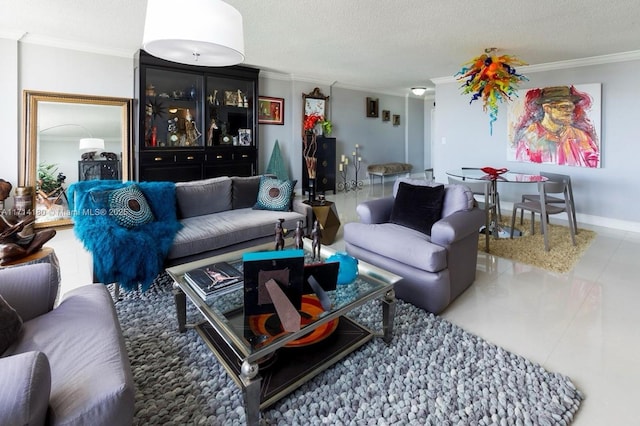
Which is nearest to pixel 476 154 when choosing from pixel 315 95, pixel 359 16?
pixel 315 95

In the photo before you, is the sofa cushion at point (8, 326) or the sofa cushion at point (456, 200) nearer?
the sofa cushion at point (8, 326)

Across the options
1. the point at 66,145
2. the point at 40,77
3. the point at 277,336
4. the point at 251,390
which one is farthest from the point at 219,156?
the point at 251,390

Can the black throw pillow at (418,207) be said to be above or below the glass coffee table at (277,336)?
above

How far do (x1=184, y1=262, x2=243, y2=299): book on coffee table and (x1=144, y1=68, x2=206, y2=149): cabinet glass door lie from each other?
346cm

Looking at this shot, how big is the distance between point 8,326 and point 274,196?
2.53 m

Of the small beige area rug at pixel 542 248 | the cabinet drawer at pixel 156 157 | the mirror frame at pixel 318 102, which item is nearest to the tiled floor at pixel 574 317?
the small beige area rug at pixel 542 248

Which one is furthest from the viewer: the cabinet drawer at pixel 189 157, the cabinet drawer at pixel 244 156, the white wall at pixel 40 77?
the cabinet drawer at pixel 244 156

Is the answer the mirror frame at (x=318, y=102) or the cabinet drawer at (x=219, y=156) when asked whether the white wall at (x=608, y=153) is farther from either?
the cabinet drawer at (x=219, y=156)

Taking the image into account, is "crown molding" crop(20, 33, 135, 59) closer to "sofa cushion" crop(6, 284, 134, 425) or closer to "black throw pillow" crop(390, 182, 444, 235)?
"sofa cushion" crop(6, 284, 134, 425)

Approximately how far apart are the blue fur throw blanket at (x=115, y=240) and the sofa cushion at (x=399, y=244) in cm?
147

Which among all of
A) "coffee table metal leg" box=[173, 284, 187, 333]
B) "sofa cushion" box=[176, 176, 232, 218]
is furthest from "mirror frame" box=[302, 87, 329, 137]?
"coffee table metal leg" box=[173, 284, 187, 333]

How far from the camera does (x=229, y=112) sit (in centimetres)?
577

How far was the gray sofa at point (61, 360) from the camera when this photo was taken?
0.91m

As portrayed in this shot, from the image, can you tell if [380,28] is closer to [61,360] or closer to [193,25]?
[193,25]
